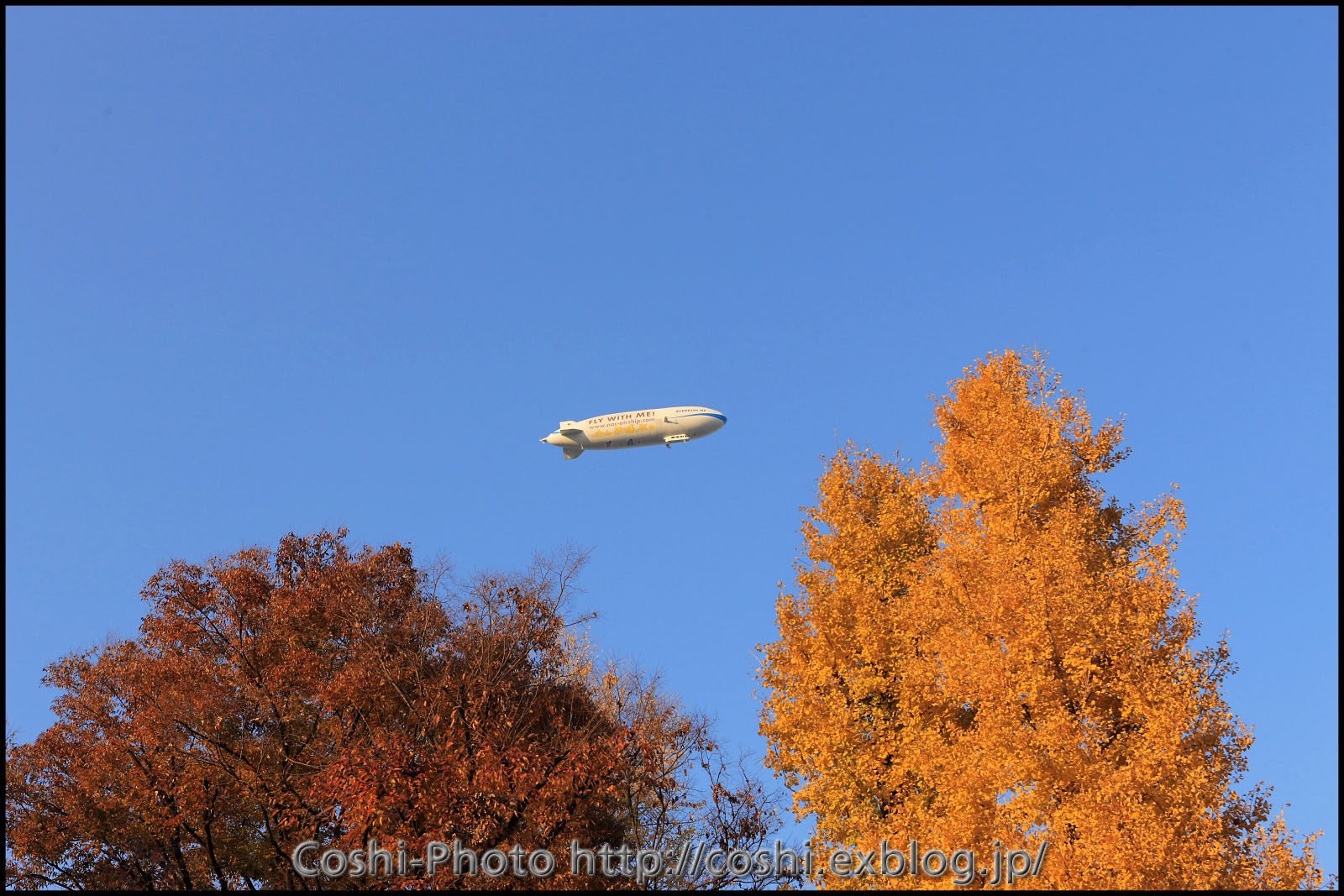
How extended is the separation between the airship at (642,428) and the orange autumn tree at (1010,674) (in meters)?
22.3

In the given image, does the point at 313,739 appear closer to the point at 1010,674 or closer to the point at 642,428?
the point at 1010,674

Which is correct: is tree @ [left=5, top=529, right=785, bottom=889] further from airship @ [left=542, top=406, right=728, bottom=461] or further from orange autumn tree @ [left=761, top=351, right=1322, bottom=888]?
airship @ [left=542, top=406, right=728, bottom=461]

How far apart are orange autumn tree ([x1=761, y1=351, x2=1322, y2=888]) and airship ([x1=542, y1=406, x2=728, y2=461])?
73.2ft

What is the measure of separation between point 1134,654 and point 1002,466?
4.60 meters

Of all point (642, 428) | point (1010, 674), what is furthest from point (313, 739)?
point (642, 428)

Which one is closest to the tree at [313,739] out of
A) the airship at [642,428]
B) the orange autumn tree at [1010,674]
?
the orange autumn tree at [1010,674]

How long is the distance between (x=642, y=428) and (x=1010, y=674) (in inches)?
1169

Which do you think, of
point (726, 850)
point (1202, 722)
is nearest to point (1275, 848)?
point (1202, 722)

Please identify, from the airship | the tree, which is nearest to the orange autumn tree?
the tree

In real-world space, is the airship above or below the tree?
above

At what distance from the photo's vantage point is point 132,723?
24.7m

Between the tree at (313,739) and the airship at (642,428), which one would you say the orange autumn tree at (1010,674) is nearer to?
the tree at (313,739)

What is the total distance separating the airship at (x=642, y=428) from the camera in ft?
151

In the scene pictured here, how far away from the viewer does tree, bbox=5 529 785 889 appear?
19469mm
